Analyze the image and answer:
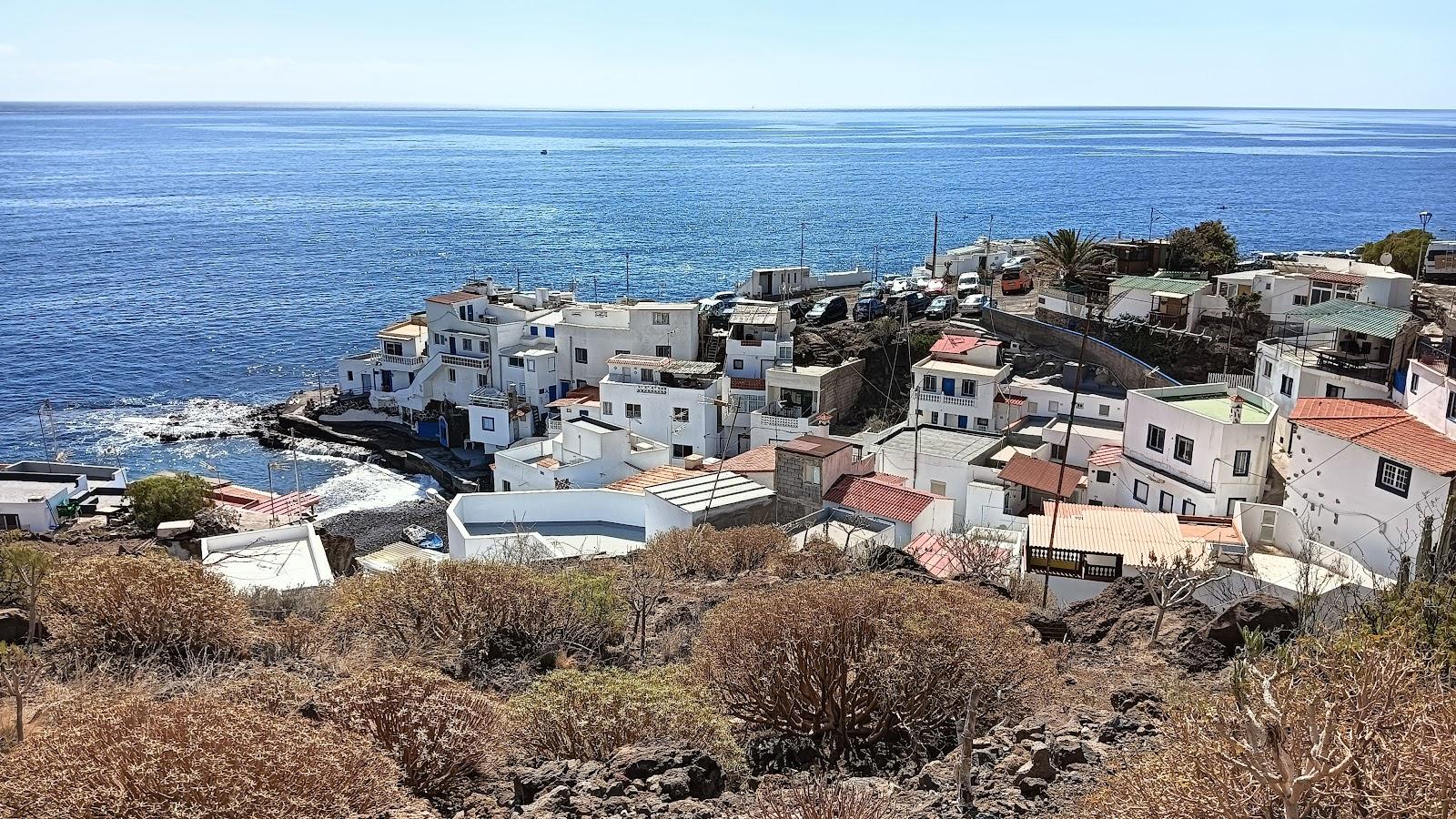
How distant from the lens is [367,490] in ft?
145

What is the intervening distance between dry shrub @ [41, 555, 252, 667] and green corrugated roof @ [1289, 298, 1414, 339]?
32.4 m

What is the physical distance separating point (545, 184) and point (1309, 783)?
167 meters

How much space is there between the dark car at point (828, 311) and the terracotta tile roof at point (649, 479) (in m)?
20.6

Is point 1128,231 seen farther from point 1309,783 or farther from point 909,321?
point 1309,783

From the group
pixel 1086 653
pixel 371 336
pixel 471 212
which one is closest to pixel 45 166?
pixel 471 212

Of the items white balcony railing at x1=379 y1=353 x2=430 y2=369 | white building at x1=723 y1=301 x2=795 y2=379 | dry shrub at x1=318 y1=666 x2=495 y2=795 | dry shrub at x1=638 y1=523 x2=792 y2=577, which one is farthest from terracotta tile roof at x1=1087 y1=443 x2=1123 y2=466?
white balcony railing at x1=379 y1=353 x2=430 y2=369

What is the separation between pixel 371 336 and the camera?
222 ft

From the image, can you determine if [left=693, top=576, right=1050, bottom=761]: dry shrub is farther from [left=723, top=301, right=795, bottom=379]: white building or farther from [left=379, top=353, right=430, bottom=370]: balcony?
[left=379, top=353, right=430, bottom=370]: balcony

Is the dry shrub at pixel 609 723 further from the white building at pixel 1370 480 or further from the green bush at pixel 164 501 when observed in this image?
the green bush at pixel 164 501

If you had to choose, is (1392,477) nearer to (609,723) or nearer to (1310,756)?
(1310,756)

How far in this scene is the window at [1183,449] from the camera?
2972 centimetres

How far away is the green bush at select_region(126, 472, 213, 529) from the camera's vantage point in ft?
112

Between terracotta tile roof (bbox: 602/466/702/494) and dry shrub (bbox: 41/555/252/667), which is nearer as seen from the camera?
dry shrub (bbox: 41/555/252/667)

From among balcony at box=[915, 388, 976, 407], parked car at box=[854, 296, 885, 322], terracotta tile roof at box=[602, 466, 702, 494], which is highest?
parked car at box=[854, 296, 885, 322]
